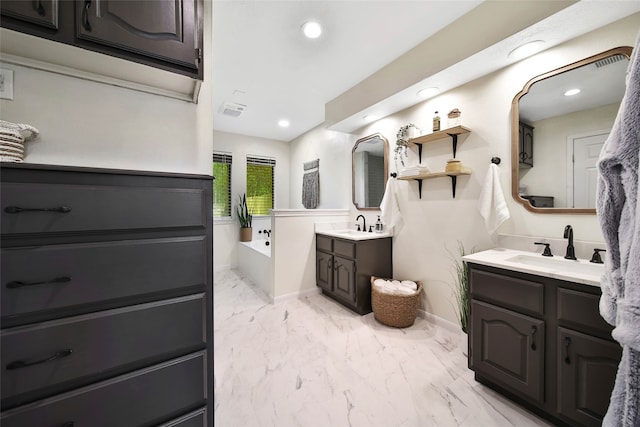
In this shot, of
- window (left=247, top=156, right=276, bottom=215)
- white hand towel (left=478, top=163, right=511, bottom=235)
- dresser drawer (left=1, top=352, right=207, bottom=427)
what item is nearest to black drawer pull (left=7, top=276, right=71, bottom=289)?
dresser drawer (left=1, top=352, right=207, bottom=427)

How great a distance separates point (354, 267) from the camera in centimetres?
255

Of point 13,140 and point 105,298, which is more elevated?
point 13,140

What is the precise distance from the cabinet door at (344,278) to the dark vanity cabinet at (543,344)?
120cm

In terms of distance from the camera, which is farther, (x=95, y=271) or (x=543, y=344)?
(x=543, y=344)

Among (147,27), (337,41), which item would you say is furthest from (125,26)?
(337,41)

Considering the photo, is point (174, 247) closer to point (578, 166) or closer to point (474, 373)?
point (474, 373)

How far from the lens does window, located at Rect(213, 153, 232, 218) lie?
14.5 ft

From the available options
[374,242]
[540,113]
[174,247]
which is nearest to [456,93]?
[540,113]

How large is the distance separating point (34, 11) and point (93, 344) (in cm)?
110

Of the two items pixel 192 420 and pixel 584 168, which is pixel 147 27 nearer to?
pixel 192 420

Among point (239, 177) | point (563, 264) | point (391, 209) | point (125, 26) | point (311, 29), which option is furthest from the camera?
point (239, 177)

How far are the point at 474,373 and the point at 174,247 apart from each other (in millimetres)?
2022

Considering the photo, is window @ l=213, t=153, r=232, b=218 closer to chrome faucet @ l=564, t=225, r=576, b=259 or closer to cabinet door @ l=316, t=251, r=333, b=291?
cabinet door @ l=316, t=251, r=333, b=291

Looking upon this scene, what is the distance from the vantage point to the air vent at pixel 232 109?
3.27 metres
